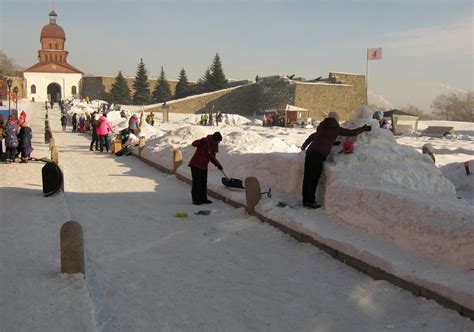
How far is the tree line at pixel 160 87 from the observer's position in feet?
208

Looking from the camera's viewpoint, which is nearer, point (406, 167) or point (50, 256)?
point (50, 256)

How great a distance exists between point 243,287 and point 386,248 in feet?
5.63

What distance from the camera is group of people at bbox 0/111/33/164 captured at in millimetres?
12797

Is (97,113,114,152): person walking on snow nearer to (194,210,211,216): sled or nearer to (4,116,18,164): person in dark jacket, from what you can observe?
(4,116,18,164): person in dark jacket

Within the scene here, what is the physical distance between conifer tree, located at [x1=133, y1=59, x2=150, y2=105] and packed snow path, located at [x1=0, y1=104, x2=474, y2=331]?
58.4 metres

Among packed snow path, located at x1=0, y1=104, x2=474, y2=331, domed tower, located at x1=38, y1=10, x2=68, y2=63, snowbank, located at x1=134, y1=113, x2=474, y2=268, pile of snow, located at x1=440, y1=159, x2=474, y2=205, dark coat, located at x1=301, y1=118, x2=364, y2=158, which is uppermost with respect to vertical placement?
domed tower, located at x1=38, y1=10, x2=68, y2=63

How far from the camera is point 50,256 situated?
506 centimetres

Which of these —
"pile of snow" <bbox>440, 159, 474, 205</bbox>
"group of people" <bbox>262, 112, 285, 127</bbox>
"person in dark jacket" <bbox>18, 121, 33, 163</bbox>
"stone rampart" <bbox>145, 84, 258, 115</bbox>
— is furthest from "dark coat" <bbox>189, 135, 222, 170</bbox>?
"stone rampart" <bbox>145, 84, 258, 115</bbox>

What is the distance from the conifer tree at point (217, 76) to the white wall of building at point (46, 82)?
75.8 feet

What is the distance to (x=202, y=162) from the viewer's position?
867cm

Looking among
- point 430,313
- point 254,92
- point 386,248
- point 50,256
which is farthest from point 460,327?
point 254,92

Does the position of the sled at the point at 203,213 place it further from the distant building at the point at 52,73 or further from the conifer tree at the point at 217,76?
the distant building at the point at 52,73

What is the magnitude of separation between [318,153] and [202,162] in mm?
2582

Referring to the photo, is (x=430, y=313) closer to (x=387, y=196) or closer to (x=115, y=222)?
(x=387, y=196)
